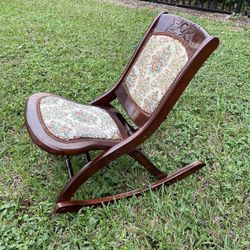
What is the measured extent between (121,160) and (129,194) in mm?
337

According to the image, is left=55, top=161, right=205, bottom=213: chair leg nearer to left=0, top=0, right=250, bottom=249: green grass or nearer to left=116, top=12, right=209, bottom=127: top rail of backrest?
left=0, top=0, right=250, bottom=249: green grass

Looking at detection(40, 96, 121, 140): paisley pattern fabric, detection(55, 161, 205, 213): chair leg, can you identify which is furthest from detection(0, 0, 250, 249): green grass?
detection(40, 96, 121, 140): paisley pattern fabric

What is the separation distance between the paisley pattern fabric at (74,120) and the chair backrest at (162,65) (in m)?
0.18

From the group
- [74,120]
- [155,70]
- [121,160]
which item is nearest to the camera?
[74,120]

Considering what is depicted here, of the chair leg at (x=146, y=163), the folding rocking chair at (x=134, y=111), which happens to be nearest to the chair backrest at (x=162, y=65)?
the folding rocking chair at (x=134, y=111)

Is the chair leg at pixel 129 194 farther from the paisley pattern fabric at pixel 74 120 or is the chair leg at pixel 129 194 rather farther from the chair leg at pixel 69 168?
the paisley pattern fabric at pixel 74 120

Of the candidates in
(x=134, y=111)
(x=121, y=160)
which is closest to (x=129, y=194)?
(x=121, y=160)

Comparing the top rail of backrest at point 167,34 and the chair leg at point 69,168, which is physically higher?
the top rail of backrest at point 167,34

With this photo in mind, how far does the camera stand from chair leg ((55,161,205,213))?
1938 mm

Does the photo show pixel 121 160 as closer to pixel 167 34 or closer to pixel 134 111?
pixel 134 111

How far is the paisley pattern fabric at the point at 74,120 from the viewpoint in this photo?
1.91 m

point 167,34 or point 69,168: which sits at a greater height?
point 167,34

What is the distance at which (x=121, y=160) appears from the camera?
237cm

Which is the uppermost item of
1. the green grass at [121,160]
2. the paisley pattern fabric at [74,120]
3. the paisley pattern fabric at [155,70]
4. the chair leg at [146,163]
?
the paisley pattern fabric at [155,70]
